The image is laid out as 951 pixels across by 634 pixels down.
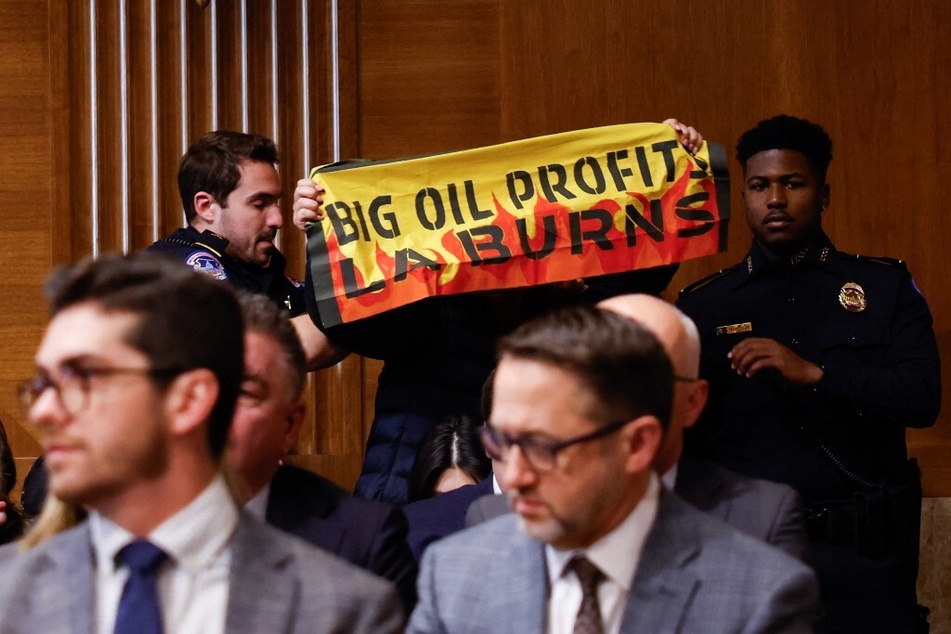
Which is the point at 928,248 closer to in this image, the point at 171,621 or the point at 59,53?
the point at 59,53

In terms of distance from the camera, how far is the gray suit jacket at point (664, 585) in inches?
75.7

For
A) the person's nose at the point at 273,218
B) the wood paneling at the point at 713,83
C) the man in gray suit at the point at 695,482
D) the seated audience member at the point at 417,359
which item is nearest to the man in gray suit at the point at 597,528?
the man in gray suit at the point at 695,482

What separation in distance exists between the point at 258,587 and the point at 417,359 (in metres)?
1.83

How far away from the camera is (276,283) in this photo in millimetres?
4047

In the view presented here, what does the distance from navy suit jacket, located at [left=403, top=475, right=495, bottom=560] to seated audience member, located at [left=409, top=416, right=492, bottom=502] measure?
10.4 inches

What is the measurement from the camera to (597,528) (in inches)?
77.2

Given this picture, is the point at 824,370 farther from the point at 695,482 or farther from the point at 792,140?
the point at 695,482

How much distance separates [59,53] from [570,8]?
1796 mm

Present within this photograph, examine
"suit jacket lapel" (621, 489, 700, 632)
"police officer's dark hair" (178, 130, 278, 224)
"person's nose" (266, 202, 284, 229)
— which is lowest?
"suit jacket lapel" (621, 489, 700, 632)

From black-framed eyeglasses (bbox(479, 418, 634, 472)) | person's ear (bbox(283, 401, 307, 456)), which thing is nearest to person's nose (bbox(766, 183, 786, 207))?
person's ear (bbox(283, 401, 307, 456))

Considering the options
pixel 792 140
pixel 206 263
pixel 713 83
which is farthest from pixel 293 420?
pixel 713 83

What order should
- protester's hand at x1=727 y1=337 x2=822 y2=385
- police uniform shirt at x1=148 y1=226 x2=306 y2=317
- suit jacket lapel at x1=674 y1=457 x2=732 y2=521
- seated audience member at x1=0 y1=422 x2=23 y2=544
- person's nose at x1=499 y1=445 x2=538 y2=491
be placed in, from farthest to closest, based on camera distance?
police uniform shirt at x1=148 y1=226 x2=306 y2=317 < protester's hand at x1=727 y1=337 x2=822 y2=385 < seated audience member at x1=0 y1=422 x2=23 y2=544 < suit jacket lapel at x1=674 y1=457 x2=732 y2=521 < person's nose at x1=499 y1=445 x2=538 y2=491

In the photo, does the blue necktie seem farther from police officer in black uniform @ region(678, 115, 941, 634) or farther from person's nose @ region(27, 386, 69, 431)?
police officer in black uniform @ region(678, 115, 941, 634)

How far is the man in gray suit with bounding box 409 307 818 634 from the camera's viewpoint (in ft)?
6.24
